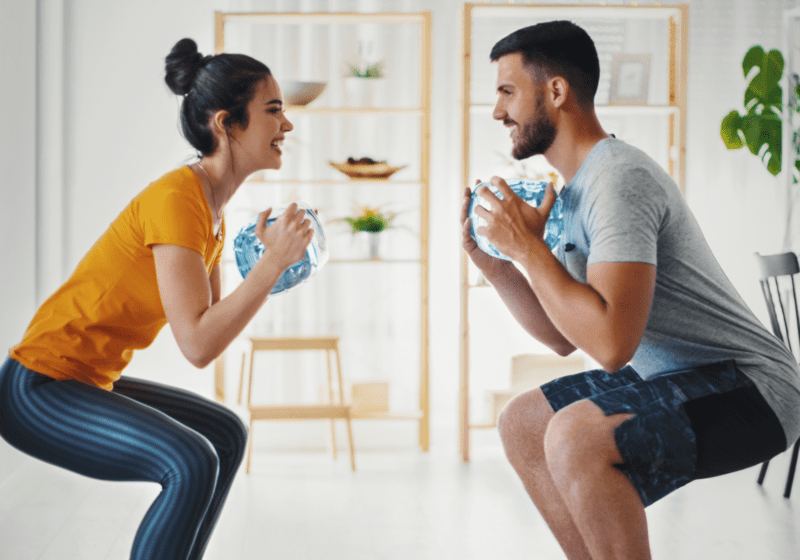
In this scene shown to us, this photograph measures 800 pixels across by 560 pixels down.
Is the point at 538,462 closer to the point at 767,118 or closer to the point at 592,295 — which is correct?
the point at 592,295

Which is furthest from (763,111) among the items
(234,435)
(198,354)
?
(198,354)

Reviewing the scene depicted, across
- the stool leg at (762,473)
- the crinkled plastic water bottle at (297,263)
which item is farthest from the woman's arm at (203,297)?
the stool leg at (762,473)

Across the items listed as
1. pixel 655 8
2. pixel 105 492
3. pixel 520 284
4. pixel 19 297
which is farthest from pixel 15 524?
pixel 655 8

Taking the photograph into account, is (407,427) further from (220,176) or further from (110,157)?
(220,176)

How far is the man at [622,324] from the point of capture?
118 cm

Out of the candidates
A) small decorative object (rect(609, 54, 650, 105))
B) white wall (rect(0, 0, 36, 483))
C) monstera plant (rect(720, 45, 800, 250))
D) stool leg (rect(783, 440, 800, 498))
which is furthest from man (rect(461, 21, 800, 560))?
monstera plant (rect(720, 45, 800, 250))

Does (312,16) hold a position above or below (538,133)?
above

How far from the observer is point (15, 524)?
2295 millimetres

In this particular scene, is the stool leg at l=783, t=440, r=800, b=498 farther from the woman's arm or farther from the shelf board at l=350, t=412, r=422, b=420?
the woman's arm

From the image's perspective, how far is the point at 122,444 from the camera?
1.24 m

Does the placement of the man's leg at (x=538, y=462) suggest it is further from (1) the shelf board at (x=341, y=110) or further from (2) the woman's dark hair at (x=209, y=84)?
(1) the shelf board at (x=341, y=110)

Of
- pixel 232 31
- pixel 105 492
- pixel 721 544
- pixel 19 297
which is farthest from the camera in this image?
pixel 232 31

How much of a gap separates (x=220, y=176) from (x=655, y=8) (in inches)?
90.0

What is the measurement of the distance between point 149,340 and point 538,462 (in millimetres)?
814
